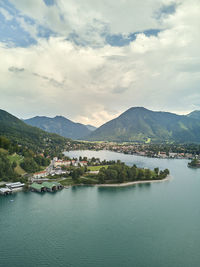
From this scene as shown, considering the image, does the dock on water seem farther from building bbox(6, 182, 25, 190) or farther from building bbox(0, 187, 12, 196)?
building bbox(0, 187, 12, 196)

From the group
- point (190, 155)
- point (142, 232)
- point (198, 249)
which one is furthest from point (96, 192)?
point (190, 155)

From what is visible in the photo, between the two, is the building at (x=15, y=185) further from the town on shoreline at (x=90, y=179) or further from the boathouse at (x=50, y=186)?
the boathouse at (x=50, y=186)

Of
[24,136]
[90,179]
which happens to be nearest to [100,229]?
[90,179]

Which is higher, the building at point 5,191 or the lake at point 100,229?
the building at point 5,191

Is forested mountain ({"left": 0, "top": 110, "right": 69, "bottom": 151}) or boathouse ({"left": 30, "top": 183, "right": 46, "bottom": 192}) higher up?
forested mountain ({"left": 0, "top": 110, "right": 69, "bottom": 151})

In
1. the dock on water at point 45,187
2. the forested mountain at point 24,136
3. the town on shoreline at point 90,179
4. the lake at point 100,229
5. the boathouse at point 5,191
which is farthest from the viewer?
the forested mountain at point 24,136

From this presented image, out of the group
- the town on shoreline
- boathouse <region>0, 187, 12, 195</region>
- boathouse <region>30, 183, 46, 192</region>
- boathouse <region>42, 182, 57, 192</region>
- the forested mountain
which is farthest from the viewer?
the forested mountain

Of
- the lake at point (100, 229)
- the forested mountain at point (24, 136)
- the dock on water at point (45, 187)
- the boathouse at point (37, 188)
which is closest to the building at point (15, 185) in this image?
the dock on water at point (45, 187)

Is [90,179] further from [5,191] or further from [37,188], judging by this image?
[5,191]

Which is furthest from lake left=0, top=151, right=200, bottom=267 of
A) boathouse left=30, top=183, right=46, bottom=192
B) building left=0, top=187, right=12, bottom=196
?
building left=0, top=187, right=12, bottom=196
